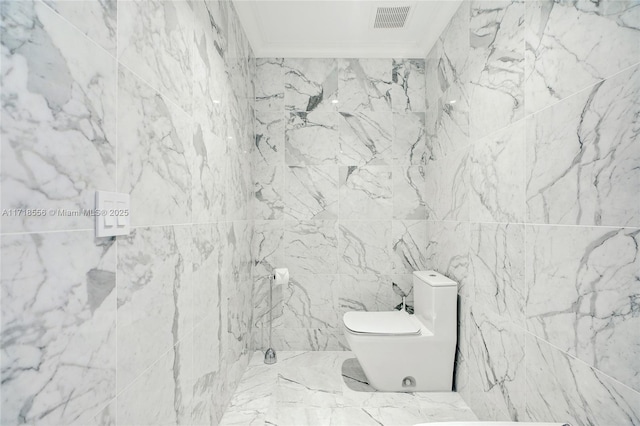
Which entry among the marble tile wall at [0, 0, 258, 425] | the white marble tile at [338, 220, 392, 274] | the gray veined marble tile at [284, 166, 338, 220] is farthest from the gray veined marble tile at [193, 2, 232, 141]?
the white marble tile at [338, 220, 392, 274]

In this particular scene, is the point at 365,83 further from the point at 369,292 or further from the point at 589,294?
the point at 589,294

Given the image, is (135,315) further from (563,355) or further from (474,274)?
(474,274)

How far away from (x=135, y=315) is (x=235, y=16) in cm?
195

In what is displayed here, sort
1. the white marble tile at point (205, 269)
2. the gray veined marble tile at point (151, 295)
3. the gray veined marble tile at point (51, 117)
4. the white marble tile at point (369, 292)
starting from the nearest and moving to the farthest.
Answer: the gray veined marble tile at point (51, 117) < the gray veined marble tile at point (151, 295) < the white marble tile at point (205, 269) < the white marble tile at point (369, 292)

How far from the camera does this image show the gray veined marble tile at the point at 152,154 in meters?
0.91

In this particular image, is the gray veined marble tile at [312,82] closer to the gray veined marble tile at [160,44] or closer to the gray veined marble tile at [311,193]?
the gray veined marble tile at [311,193]

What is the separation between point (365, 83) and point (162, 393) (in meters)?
2.50

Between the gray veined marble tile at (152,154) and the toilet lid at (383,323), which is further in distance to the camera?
the toilet lid at (383,323)

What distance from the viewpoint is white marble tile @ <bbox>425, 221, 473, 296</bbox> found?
6.57 ft

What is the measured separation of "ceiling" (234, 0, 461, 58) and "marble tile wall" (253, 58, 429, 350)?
93 mm

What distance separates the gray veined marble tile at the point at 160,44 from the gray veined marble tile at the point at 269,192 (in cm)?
137

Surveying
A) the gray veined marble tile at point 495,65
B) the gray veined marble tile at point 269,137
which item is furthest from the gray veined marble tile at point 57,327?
the gray veined marble tile at point 269,137

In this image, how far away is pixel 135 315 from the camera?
37.7 inches

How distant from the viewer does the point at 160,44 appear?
110cm
